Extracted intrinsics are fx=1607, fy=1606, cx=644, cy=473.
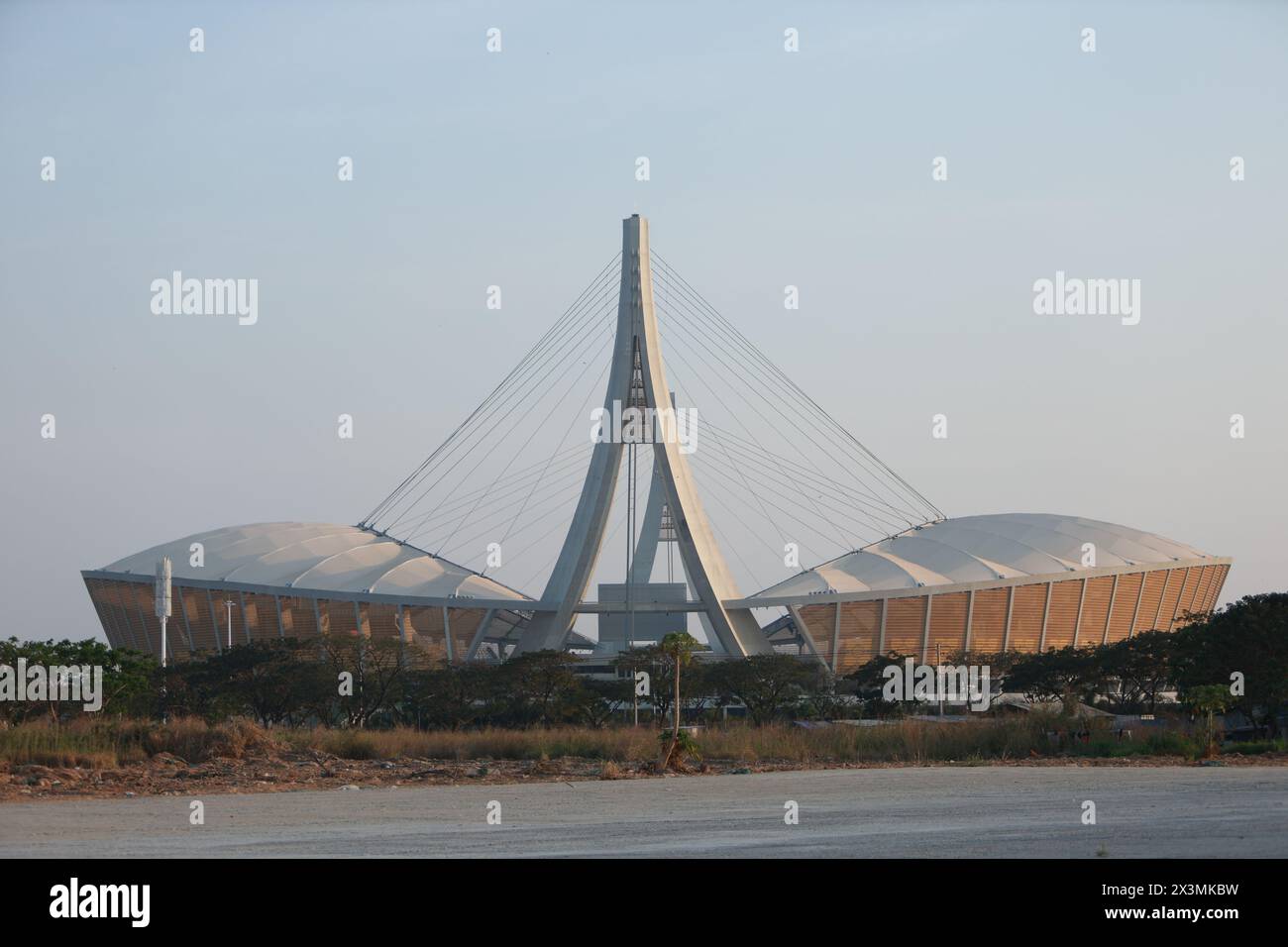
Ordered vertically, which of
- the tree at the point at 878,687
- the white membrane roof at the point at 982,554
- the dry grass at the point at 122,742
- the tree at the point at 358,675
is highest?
the white membrane roof at the point at 982,554

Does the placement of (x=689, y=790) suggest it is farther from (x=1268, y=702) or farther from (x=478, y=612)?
(x=478, y=612)

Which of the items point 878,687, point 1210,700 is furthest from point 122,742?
point 878,687

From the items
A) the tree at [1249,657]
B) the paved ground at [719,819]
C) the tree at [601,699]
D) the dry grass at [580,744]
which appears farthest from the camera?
the tree at [601,699]

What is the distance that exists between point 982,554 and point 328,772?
53.9 m

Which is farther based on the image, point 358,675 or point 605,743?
point 358,675

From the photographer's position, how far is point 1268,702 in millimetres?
42812

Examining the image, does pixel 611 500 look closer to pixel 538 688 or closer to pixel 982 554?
pixel 538 688

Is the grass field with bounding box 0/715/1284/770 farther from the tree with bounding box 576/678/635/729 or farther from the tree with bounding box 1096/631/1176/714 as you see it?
the tree with bounding box 1096/631/1176/714

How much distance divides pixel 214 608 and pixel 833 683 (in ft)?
108

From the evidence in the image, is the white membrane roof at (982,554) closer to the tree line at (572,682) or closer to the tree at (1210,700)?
the tree line at (572,682)

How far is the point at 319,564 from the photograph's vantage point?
261 feet

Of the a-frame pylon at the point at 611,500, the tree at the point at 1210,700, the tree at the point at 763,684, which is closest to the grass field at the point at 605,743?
the tree at the point at 1210,700

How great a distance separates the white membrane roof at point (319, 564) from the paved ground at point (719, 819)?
49.1 m

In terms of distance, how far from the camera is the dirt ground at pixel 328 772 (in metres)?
26.2
